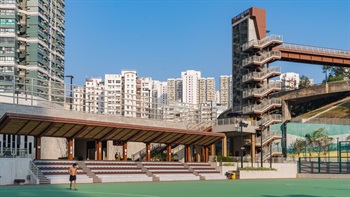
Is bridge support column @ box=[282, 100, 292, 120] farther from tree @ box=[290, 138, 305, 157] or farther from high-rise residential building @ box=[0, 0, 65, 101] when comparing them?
high-rise residential building @ box=[0, 0, 65, 101]

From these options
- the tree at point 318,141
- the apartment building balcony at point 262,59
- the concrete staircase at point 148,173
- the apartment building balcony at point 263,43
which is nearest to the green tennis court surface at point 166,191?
the concrete staircase at point 148,173

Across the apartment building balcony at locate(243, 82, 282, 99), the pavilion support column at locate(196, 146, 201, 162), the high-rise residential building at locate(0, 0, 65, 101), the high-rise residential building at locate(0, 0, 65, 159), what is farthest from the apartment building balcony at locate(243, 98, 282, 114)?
the high-rise residential building at locate(0, 0, 65, 159)

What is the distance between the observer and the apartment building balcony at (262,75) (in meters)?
77.4

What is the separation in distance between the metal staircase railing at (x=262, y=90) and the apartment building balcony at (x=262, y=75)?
130 centimetres

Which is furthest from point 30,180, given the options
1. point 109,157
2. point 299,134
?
point 299,134

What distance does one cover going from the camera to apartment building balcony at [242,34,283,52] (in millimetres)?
78188

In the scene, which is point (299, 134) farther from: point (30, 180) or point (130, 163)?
point (30, 180)

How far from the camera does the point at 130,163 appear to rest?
48.7 m

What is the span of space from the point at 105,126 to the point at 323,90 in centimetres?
6169

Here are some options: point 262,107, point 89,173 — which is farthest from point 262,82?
point 89,173

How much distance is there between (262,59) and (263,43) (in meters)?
2.75

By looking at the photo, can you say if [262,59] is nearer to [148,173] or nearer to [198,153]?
[198,153]

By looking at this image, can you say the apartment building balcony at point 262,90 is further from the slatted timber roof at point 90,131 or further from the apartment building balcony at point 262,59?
the slatted timber roof at point 90,131

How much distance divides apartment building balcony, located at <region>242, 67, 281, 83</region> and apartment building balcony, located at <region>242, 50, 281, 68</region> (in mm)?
1331
